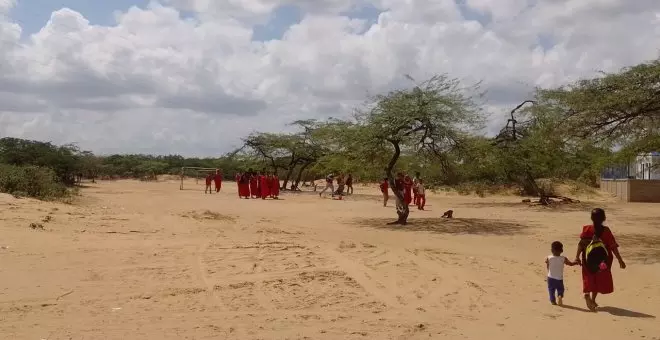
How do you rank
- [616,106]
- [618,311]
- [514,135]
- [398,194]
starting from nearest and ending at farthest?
[618,311] → [616,106] → [398,194] → [514,135]

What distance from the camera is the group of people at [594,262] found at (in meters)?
7.69

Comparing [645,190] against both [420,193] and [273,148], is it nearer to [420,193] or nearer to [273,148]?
[420,193]

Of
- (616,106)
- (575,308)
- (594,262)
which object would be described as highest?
(616,106)

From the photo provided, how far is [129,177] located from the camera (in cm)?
8019

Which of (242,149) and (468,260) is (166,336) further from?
(242,149)

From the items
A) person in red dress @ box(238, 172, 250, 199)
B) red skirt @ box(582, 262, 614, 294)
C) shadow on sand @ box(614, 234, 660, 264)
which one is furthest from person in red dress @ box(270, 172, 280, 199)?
red skirt @ box(582, 262, 614, 294)

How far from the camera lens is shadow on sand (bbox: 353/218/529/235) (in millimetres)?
17812

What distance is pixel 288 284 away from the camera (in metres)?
8.97

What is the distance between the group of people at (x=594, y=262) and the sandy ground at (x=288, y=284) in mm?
325

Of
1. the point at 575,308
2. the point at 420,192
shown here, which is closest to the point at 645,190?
the point at 420,192

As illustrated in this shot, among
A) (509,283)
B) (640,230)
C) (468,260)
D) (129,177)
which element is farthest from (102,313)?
(129,177)

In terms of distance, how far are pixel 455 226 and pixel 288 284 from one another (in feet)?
36.3

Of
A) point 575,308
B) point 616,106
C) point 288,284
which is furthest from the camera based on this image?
point 616,106

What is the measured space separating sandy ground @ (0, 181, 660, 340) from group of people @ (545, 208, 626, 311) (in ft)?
1.07
